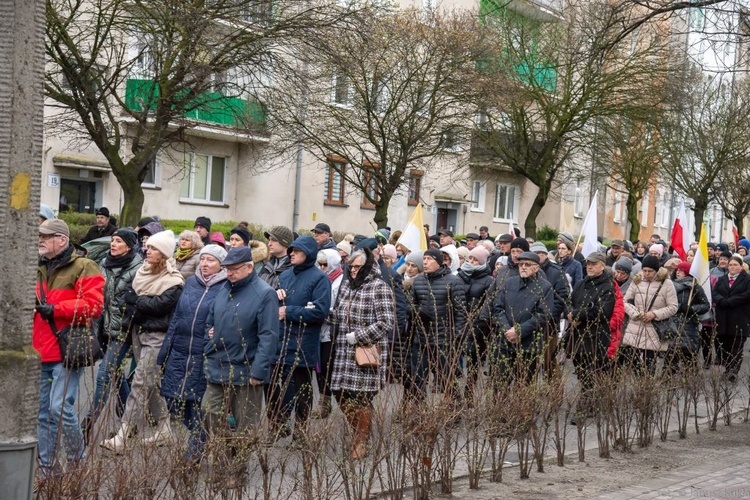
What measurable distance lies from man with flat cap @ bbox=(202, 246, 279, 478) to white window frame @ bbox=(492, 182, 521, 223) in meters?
40.3

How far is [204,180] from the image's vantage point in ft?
116

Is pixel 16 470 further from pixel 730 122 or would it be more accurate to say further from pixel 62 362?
pixel 730 122

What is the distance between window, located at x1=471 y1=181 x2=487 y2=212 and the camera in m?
46.8

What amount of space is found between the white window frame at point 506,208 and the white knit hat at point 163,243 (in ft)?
130

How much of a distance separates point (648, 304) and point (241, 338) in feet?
20.0

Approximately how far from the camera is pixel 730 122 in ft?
129

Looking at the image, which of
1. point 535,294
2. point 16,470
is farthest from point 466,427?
point 16,470

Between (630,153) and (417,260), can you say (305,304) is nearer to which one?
(417,260)

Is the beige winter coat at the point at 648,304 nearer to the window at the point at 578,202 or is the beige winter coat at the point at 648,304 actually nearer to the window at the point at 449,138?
the window at the point at 449,138

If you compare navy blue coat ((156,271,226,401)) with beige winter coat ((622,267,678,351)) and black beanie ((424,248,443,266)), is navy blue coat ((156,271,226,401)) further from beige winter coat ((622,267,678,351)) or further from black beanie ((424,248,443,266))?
beige winter coat ((622,267,678,351))

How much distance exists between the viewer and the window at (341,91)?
91.6ft

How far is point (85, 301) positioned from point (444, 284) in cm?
441

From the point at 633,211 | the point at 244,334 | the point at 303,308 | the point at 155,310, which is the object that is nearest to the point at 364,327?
the point at 303,308

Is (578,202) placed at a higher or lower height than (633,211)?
higher
